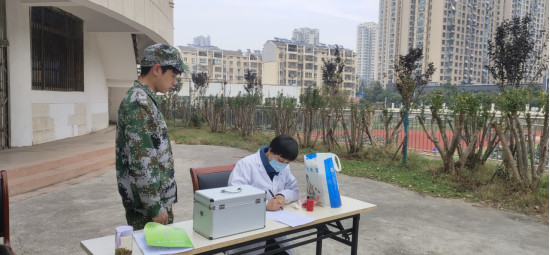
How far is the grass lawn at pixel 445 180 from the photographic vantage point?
5305 millimetres

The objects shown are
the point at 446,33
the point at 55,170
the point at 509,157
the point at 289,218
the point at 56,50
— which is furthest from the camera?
the point at 446,33

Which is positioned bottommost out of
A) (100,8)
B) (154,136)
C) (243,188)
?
(243,188)

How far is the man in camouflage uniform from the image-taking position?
2.00 m

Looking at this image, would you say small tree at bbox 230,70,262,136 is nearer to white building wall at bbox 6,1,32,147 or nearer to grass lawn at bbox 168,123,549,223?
grass lawn at bbox 168,123,549,223

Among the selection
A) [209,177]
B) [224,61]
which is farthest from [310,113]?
[224,61]

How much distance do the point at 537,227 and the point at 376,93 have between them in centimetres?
3913

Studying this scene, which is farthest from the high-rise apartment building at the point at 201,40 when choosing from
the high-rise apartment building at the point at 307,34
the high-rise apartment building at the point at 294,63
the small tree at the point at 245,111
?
the small tree at the point at 245,111

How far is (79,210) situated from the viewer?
4754 mm

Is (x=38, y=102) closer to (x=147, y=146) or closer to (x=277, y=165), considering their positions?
(x=277, y=165)

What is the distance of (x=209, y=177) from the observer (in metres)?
2.91

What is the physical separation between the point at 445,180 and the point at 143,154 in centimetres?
575

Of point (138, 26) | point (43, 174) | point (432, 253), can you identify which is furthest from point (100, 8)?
point (432, 253)

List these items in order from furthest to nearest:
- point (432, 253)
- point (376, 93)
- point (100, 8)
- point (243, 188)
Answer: point (376, 93), point (100, 8), point (432, 253), point (243, 188)

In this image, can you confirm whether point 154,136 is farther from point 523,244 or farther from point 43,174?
point 43,174
